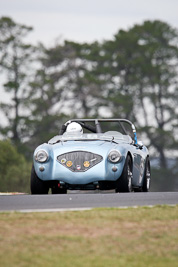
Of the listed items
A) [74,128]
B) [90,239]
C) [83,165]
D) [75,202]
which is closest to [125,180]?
[83,165]

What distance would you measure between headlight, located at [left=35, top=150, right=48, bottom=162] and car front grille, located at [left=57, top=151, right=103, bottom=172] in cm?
37

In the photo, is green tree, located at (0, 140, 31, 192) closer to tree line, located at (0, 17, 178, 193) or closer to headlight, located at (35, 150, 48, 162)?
tree line, located at (0, 17, 178, 193)

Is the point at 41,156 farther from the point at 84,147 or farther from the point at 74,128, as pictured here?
the point at 74,128

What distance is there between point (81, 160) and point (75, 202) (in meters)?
3.21

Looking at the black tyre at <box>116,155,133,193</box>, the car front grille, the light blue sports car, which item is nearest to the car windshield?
the light blue sports car

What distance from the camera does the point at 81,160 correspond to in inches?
640

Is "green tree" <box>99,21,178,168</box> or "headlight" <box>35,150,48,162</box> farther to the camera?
"green tree" <box>99,21,178,168</box>

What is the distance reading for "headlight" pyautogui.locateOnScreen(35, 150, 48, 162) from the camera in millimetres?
16348

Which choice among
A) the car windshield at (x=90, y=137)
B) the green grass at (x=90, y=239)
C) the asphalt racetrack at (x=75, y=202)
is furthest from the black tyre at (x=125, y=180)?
the green grass at (x=90, y=239)

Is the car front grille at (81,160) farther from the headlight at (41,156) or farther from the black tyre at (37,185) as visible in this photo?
the black tyre at (37,185)

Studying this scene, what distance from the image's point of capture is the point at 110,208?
37.4 feet

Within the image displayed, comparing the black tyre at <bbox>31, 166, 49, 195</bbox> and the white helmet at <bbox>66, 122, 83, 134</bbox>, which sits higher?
the white helmet at <bbox>66, 122, 83, 134</bbox>

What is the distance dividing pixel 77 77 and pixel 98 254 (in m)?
68.1

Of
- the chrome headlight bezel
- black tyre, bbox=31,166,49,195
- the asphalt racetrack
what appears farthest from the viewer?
black tyre, bbox=31,166,49,195
